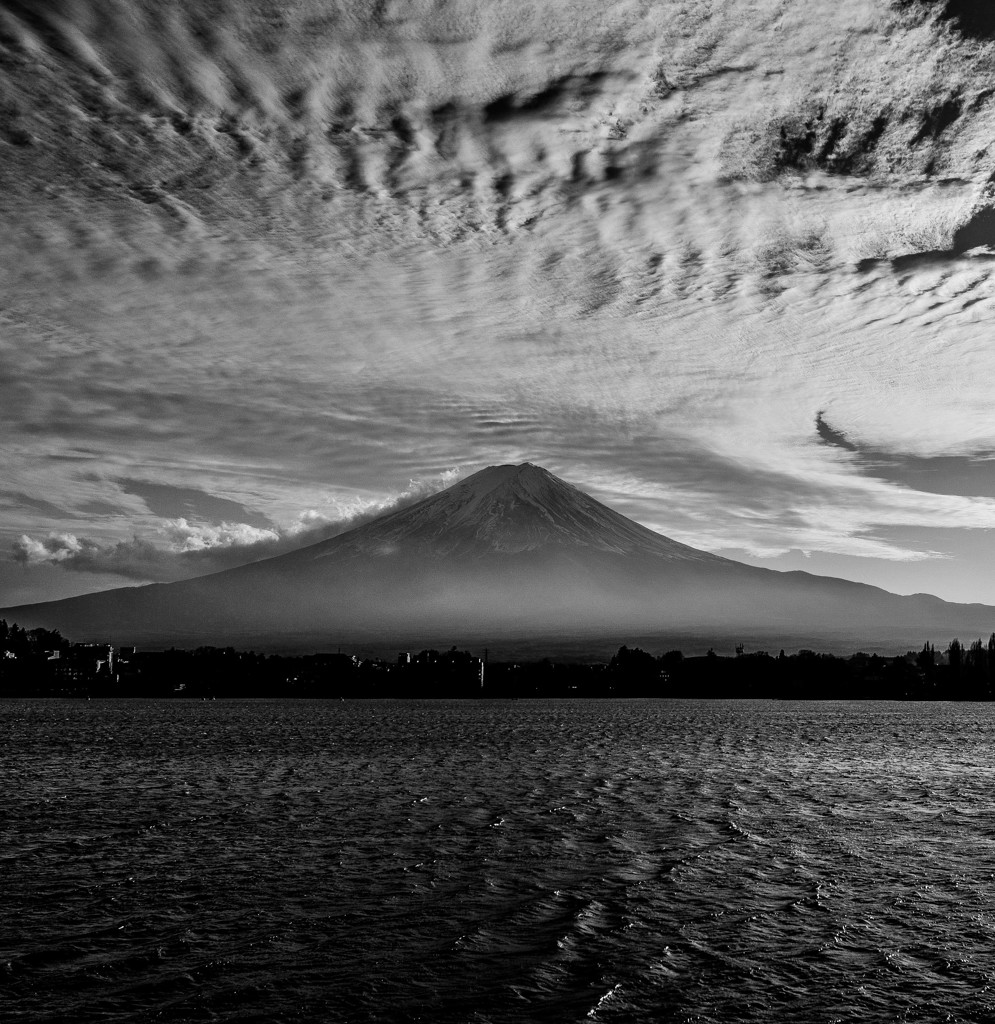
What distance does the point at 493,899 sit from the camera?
32.6m

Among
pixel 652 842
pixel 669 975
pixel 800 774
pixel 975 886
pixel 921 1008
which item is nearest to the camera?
pixel 921 1008

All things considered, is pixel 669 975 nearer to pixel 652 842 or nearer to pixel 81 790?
pixel 652 842

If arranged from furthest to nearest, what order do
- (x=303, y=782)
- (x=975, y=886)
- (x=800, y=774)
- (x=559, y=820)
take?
(x=800, y=774)
(x=303, y=782)
(x=559, y=820)
(x=975, y=886)

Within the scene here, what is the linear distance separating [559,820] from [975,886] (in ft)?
66.0

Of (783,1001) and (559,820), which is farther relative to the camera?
(559,820)

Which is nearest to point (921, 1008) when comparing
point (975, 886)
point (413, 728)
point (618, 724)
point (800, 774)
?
point (975, 886)

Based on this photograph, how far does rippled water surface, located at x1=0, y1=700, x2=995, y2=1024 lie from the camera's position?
2352 cm

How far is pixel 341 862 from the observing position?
126 feet

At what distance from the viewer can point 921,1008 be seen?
23.1 m

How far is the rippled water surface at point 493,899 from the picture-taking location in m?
23.5

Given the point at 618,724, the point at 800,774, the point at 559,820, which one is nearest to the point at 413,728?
the point at 618,724

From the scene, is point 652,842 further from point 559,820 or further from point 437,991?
point 437,991

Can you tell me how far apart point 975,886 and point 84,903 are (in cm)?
2895

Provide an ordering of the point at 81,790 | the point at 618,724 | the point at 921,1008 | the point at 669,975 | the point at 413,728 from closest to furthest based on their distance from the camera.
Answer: the point at 921,1008, the point at 669,975, the point at 81,790, the point at 413,728, the point at 618,724
